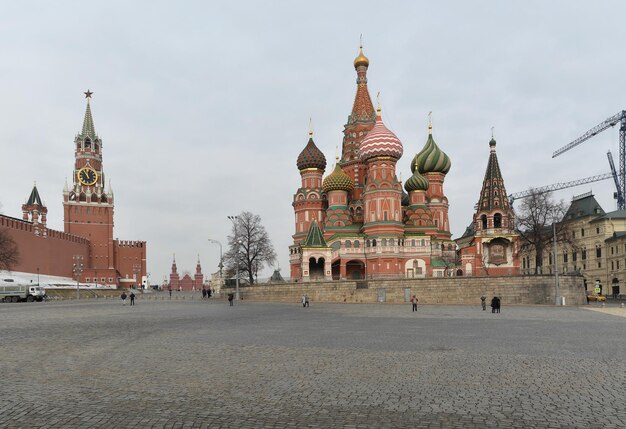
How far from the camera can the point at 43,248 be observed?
3467 inches

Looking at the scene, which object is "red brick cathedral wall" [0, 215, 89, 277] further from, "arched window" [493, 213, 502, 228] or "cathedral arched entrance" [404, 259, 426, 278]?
"arched window" [493, 213, 502, 228]

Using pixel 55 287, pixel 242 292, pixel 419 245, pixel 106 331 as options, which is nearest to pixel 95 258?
pixel 55 287

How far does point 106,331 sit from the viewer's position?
18.8 m

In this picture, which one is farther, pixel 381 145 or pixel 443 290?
pixel 381 145

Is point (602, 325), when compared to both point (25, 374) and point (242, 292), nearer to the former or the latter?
point (25, 374)

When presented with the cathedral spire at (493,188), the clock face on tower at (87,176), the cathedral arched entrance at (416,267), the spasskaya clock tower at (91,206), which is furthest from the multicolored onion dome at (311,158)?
the clock face on tower at (87,176)

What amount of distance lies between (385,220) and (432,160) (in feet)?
49.4

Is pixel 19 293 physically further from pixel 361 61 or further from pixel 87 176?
pixel 87 176

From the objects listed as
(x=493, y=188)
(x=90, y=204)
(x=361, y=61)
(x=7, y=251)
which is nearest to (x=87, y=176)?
(x=90, y=204)

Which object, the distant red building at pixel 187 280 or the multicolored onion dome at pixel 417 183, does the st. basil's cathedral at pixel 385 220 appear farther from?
the distant red building at pixel 187 280

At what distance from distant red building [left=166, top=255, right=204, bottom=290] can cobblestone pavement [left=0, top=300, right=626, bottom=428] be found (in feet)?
501

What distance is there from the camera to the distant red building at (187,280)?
165125mm

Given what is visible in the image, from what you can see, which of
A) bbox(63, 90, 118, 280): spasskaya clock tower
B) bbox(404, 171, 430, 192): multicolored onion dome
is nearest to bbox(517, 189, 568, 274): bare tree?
bbox(404, 171, 430, 192): multicolored onion dome

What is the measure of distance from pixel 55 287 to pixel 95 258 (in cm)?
3114
